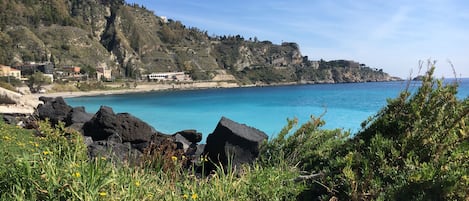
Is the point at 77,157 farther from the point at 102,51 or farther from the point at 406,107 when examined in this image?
the point at 102,51

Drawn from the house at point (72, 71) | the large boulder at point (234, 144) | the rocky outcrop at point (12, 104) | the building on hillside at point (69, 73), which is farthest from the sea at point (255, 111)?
the house at point (72, 71)

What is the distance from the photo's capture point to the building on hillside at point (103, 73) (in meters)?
134

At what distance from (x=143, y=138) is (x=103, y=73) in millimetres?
133790

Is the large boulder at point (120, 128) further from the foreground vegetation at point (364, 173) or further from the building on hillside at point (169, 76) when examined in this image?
the building on hillside at point (169, 76)

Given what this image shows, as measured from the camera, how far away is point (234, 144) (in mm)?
8914

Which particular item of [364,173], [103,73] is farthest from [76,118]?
[103,73]

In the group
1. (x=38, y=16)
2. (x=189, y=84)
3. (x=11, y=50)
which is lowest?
(x=189, y=84)

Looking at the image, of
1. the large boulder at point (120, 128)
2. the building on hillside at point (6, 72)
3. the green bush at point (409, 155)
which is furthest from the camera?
the building on hillside at point (6, 72)

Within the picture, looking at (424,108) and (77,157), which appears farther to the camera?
(77,157)

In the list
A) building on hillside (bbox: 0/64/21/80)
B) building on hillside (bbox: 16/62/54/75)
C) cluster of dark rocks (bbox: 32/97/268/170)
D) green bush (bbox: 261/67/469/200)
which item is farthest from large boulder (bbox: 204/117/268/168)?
building on hillside (bbox: 16/62/54/75)

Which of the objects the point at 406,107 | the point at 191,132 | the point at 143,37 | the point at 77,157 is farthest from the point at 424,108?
the point at 143,37

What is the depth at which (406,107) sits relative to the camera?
4.36m

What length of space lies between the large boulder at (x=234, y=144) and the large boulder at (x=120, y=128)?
589cm

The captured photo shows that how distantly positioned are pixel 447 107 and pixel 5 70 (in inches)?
4366
